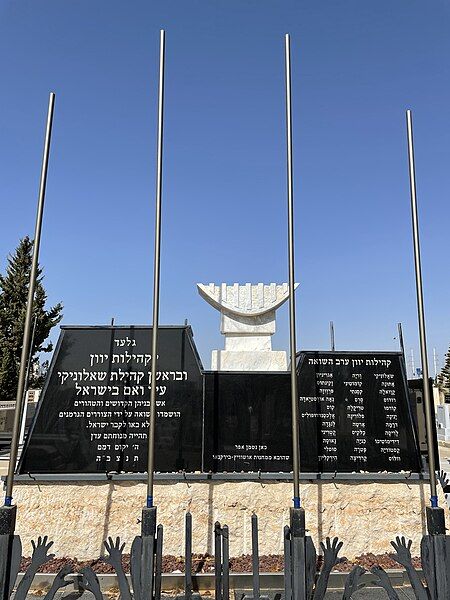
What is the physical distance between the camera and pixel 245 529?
532cm

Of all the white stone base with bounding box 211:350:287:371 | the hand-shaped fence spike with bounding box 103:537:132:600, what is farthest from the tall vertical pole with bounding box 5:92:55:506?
the white stone base with bounding box 211:350:287:371

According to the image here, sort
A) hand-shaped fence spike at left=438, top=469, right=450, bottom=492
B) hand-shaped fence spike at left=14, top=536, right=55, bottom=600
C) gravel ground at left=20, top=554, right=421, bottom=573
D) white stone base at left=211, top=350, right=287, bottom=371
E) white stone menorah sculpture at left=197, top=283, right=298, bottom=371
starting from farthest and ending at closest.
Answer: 1. white stone menorah sculpture at left=197, top=283, right=298, bottom=371
2. white stone base at left=211, top=350, right=287, bottom=371
3. hand-shaped fence spike at left=438, top=469, right=450, bottom=492
4. gravel ground at left=20, top=554, right=421, bottom=573
5. hand-shaped fence spike at left=14, top=536, right=55, bottom=600

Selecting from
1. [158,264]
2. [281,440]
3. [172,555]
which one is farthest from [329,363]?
[172,555]

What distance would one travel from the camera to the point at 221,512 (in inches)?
210

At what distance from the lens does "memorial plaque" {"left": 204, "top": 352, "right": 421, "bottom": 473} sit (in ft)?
18.0

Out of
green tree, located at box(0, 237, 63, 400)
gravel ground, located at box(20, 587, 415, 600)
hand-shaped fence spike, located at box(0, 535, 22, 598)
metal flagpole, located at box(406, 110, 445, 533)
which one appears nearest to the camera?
hand-shaped fence spike, located at box(0, 535, 22, 598)

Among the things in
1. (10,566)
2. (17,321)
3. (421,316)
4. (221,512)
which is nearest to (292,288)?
(421,316)

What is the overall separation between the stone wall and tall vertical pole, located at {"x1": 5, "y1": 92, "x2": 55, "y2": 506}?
5.86ft

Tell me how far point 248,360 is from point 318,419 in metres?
2.10

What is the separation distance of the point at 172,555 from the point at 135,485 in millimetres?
954

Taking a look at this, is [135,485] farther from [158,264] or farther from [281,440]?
[158,264]

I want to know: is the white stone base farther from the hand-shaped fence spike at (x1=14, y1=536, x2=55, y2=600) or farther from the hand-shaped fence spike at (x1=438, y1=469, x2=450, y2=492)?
the hand-shaped fence spike at (x1=14, y1=536, x2=55, y2=600)

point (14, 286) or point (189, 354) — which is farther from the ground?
point (14, 286)

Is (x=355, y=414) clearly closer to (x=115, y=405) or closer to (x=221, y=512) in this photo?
(x=221, y=512)
